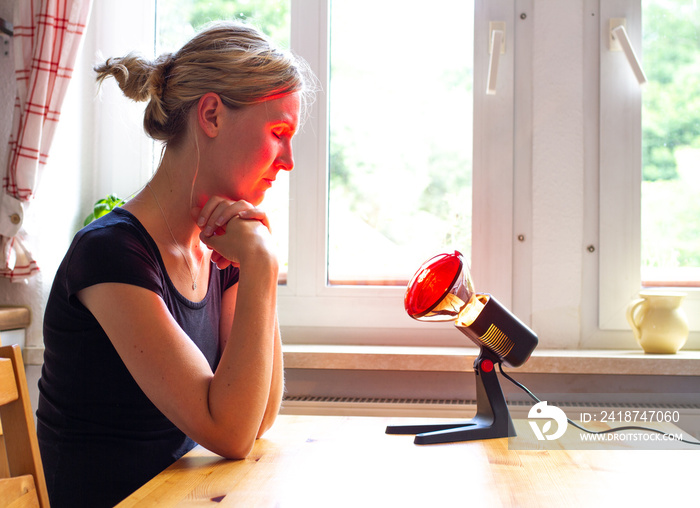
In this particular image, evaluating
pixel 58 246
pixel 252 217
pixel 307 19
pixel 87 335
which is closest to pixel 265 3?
pixel 307 19

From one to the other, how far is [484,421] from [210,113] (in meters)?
0.72

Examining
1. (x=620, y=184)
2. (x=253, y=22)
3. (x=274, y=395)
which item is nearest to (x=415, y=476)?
(x=274, y=395)

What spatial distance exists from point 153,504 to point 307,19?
171 cm

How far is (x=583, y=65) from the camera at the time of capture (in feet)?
6.50

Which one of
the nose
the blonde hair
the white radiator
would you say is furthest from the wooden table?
the white radiator

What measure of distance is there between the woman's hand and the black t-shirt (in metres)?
0.10

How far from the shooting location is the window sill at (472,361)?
1.75 metres

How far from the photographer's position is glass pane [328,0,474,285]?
6.84 ft

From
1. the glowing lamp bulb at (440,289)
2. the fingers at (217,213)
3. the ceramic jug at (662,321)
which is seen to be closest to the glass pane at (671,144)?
the ceramic jug at (662,321)

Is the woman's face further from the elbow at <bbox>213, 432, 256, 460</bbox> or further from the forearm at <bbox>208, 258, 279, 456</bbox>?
the elbow at <bbox>213, 432, 256, 460</bbox>

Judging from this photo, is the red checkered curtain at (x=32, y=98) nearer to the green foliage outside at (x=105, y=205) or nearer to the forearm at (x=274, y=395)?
the green foliage outside at (x=105, y=205)

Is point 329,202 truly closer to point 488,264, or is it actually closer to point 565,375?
point 488,264

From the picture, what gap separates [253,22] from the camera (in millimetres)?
2189

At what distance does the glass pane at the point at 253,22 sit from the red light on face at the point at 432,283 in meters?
1.08
